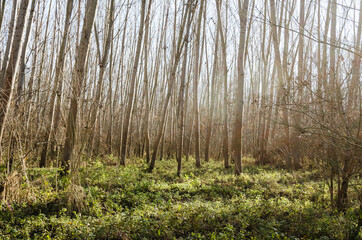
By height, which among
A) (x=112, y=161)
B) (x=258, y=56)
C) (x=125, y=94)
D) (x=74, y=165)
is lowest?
(x=112, y=161)

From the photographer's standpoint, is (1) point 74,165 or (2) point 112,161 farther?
(2) point 112,161

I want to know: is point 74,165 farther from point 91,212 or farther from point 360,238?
point 360,238

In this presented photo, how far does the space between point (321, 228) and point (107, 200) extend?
3.17m

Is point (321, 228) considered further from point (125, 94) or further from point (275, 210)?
point (125, 94)

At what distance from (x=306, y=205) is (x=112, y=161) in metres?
6.61

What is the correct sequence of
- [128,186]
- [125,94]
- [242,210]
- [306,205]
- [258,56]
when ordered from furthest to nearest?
1. [258,56]
2. [125,94]
3. [128,186]
4. [306,205]
5. [242,210]

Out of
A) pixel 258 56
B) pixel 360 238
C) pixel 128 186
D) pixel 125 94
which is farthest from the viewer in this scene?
pixel 258 56

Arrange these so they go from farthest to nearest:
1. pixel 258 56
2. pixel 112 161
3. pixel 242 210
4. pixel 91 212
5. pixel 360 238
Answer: pixel 258 56 < pixel 112 161 < pixel 242 210 < pixel 91 212 < pixel 360 238

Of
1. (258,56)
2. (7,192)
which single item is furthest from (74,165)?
(258,56)

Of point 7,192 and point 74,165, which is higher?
point 74,165

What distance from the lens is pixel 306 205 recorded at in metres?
4.23

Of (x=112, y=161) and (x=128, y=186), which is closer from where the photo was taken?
(x=128, y=186)

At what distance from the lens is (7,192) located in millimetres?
3471

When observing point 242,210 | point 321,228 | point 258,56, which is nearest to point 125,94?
point 258,56
